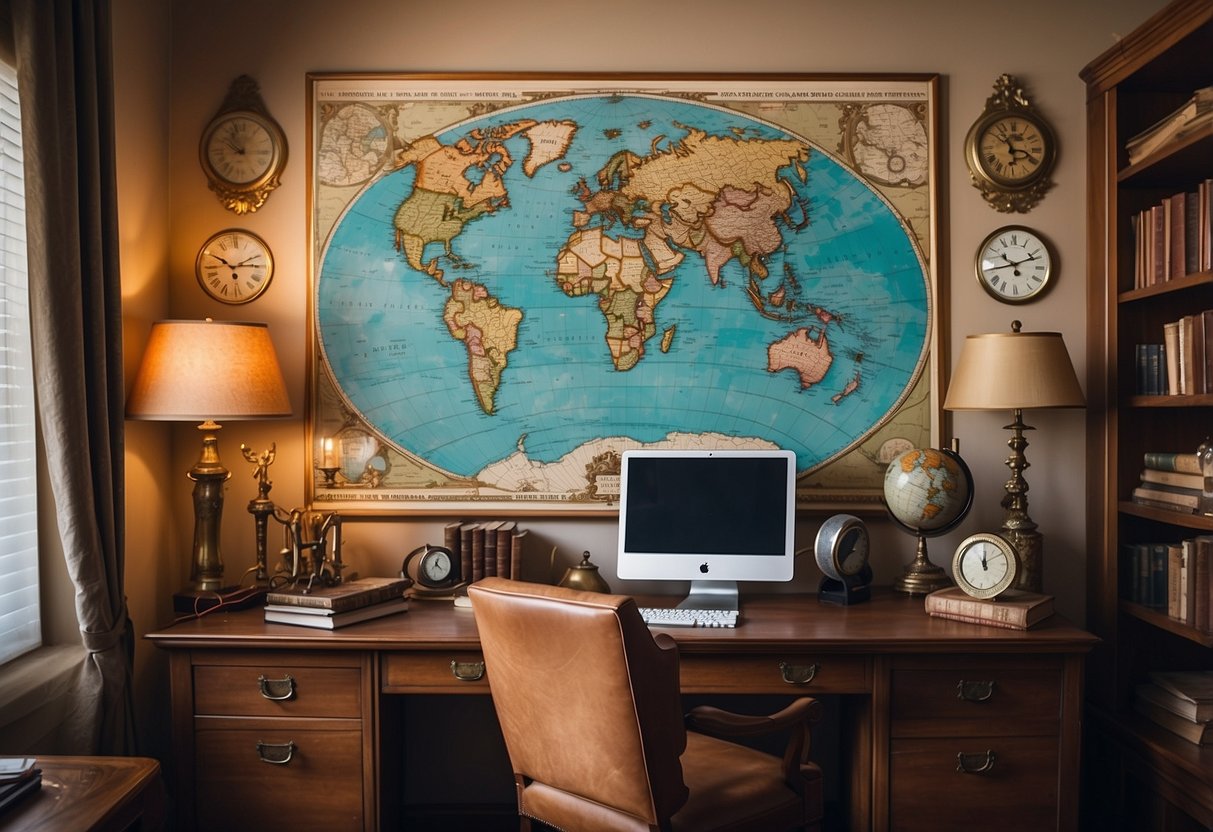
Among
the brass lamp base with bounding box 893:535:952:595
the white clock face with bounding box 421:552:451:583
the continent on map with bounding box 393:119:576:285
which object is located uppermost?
the continent on map with bounding box 393:119:576:285

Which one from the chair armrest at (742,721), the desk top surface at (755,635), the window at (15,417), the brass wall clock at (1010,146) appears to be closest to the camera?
the chair armrest at (742,721)

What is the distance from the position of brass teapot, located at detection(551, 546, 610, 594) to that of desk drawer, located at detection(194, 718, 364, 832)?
2.24ft

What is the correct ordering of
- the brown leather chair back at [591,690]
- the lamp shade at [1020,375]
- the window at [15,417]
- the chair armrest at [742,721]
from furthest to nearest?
the lamp shade at [1020,375], the window at [15,417], the chair armrest at [742,721], the brown leather chair back at [591,690]

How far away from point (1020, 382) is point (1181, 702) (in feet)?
3.04

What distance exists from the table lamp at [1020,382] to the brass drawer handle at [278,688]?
1.92 metres

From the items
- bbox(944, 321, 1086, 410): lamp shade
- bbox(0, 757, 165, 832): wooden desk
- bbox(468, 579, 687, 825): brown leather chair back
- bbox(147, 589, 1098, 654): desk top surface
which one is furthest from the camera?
bbox(944, 321, 1086, 410): lamp shade

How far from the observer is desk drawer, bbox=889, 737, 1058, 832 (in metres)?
2.37

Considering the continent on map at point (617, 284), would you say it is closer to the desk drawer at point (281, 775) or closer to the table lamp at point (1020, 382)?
the table lamp at point (1020, 382)

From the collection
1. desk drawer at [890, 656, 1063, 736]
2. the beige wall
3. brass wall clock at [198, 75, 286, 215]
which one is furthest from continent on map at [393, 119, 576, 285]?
desk drawer at [890, 656, 1063, 736]

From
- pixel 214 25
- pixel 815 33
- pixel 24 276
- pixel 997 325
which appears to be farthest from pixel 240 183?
pixel 997 325

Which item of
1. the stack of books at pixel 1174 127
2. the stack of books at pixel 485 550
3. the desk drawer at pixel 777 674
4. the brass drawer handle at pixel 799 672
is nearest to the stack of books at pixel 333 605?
the stack of books at pixel 485 550

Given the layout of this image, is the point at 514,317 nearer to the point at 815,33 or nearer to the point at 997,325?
the point at 815,33

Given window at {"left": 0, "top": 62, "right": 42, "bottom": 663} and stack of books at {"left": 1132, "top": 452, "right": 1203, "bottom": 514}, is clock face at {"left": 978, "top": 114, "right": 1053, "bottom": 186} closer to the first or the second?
stack of books at {"left": 1132, "top": 452, "right": 1203, "bottom": 514}

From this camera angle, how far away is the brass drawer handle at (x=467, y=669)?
2.40 meters
